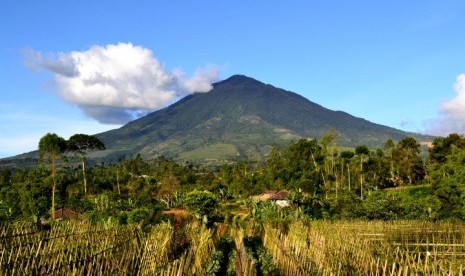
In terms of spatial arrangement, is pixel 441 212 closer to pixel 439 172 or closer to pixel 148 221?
pixel 439 172

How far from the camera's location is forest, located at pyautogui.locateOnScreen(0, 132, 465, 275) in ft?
29.8

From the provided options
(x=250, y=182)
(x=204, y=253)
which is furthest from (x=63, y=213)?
(x=204, y=253)

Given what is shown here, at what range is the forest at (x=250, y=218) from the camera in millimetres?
9070

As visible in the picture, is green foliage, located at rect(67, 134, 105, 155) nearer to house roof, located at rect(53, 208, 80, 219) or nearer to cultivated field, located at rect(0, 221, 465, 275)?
house roof, located at rect(53, 208, 80, 219)

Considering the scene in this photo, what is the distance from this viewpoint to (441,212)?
2733 cm

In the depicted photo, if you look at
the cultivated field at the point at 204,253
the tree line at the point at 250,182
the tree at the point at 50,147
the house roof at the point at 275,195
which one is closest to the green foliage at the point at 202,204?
the tree line at the point at 250,182

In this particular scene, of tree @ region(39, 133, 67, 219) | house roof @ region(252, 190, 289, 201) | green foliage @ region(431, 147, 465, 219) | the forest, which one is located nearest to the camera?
the forest

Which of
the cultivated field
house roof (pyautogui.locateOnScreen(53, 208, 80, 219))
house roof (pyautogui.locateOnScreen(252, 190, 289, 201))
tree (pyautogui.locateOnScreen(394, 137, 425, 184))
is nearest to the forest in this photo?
the cultivated field

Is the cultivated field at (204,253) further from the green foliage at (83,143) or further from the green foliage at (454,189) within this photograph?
the green foliage at (83,143)

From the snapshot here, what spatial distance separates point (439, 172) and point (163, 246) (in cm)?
2760

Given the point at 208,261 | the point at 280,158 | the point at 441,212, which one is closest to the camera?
the point at 208,261

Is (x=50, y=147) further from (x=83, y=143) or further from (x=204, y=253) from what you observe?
(x=204, y=253)

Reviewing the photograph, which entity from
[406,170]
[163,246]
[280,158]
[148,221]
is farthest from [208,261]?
[280,158]

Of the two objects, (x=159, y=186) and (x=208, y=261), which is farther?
(x=159, y=186)
